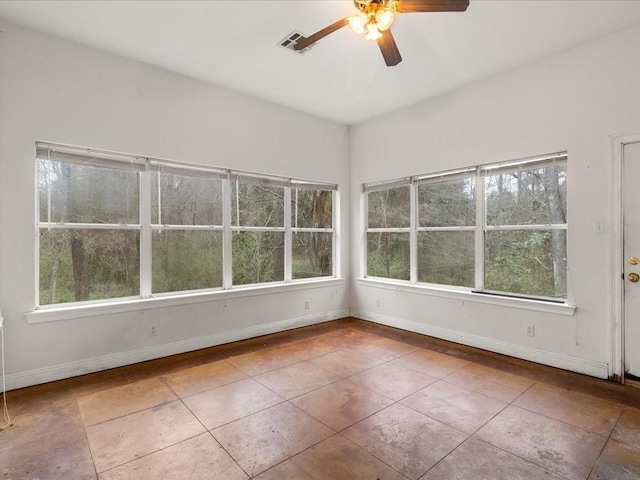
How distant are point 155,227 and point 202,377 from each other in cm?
166

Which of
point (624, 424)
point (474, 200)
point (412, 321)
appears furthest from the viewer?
point (412, 321)

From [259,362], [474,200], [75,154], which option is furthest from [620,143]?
[75,154]

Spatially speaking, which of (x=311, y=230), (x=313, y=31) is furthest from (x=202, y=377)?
(x=313, y=31)

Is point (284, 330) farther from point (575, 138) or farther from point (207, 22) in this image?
point (575, 138)

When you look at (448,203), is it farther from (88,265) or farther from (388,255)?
(88,265)

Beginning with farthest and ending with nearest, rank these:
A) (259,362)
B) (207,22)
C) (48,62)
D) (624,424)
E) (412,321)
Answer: (412,321) < (259,362) < (48,62) < (207,22) < (624,424)

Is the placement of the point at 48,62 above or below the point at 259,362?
above

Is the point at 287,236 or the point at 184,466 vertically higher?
the point at 287,236

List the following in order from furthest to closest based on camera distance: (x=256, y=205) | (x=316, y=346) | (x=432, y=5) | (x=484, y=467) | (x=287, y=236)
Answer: (x=287, y=236) → (x=256, y=205) → (x=316, y=346) → (x=432, y=5) → (x=484, y=467)

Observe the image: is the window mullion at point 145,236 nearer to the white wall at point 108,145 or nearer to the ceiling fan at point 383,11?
the white wall at point 108,145

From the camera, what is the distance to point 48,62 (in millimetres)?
2982

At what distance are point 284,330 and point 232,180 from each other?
2125mm

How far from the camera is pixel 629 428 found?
2252 millimetres

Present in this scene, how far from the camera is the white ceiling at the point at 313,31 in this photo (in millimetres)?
2613
